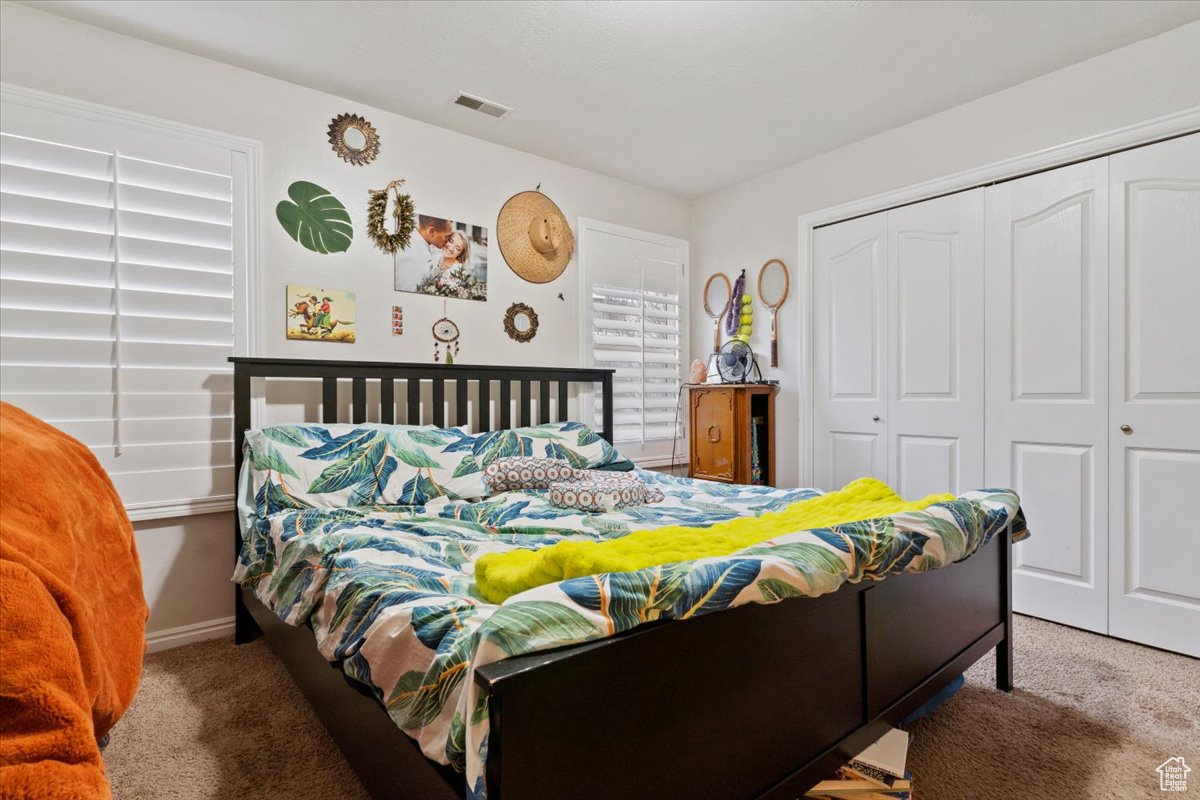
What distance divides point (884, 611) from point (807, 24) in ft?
6.92

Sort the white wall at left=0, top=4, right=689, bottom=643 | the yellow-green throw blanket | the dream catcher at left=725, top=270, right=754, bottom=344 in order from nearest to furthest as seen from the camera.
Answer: the yellow-green throw blanket < the white wall at left=0, top=4, right=689, bottom=643 < the dream catcher at left=725, top=270, right=754, bottom=344

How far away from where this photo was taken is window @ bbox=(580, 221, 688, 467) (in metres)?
3.67

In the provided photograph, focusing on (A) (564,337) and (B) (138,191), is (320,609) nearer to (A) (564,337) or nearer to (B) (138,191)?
(B) (138,191)

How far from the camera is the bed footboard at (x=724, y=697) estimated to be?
0.78 metres

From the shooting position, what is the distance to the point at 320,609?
1434mm

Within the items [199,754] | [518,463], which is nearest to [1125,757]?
[518,463]

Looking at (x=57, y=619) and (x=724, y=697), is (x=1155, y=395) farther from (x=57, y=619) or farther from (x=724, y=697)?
(x=57, y=619)

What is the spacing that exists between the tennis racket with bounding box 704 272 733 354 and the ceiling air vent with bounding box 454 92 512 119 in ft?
5.90

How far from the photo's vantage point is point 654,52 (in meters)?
2.39

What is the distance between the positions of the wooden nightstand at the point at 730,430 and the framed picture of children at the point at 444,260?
152cm

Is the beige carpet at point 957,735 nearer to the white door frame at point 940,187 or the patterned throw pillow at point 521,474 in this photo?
the patterned throw pillow at point 521,474

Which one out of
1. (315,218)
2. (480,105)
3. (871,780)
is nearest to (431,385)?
(315,218)

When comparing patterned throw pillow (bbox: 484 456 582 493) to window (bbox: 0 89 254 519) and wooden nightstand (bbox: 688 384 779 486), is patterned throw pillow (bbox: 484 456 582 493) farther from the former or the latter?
wooden nightstand (bbox: 688 384 779 486)

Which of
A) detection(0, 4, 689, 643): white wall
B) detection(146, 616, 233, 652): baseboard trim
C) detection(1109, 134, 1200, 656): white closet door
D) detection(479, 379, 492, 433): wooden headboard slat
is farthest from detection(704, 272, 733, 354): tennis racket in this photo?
detection(146, 616, 233, 652): baseboard trim
